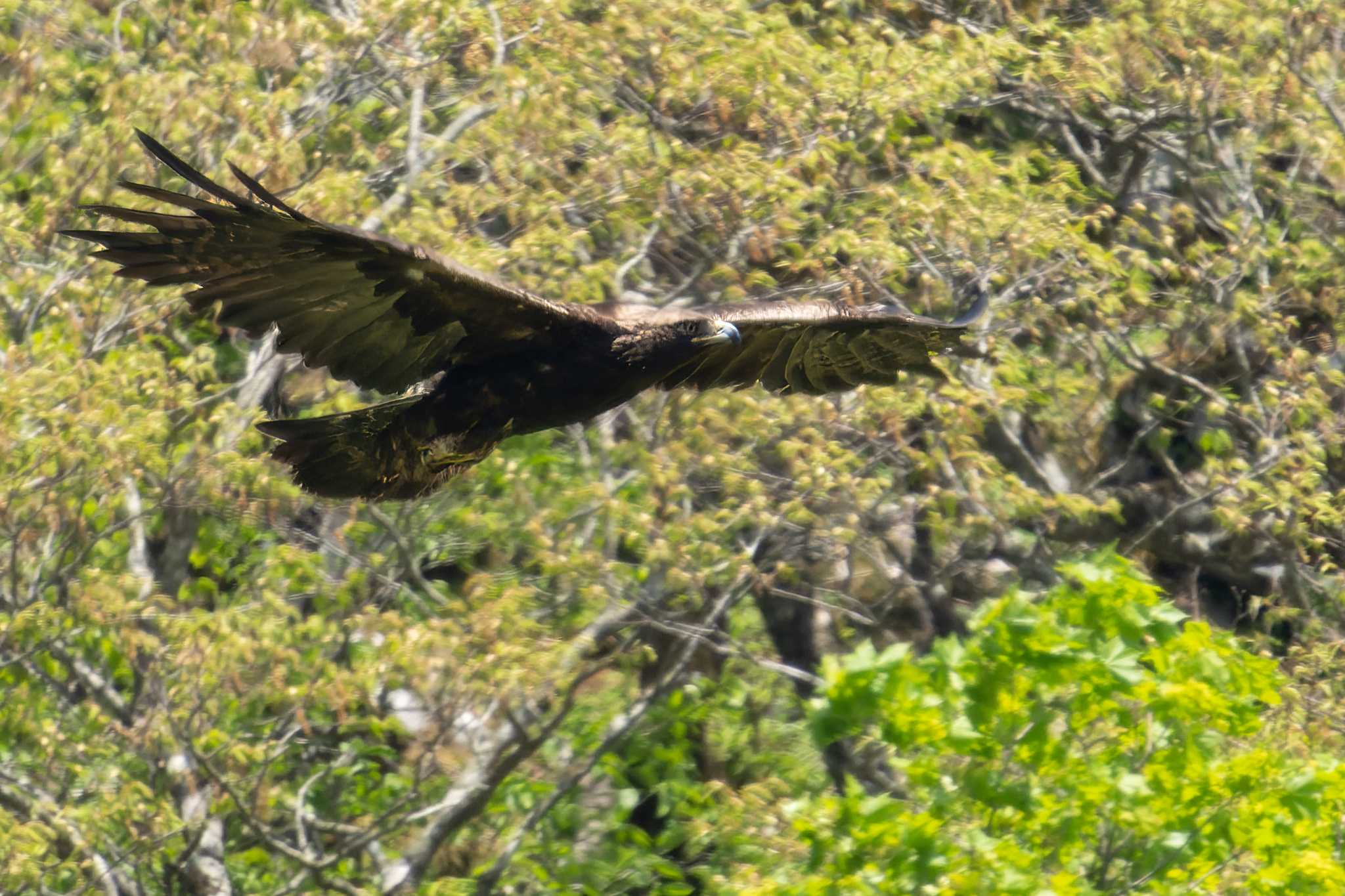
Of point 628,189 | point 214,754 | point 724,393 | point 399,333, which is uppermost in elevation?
point 399,333

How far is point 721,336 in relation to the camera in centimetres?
678

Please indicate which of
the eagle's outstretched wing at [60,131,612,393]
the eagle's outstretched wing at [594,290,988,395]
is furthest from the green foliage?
the eagle's outstretched wing at [60,131,612,393]

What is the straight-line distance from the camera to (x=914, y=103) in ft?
33.2

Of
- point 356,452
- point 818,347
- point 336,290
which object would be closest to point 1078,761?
point 818,347

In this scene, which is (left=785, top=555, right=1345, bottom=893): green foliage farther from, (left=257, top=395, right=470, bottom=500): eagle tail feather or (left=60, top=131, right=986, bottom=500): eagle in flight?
(left=257, top=395, right=470, bottom=500): eagle tail feather

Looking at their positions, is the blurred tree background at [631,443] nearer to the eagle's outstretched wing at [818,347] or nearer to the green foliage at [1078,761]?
the green foliage at [1078,761]

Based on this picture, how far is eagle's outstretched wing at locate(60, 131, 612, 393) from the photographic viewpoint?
5.72 meters

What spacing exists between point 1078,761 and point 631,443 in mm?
3471

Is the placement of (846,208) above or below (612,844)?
above

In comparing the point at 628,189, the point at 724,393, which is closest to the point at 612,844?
the point at 724,393

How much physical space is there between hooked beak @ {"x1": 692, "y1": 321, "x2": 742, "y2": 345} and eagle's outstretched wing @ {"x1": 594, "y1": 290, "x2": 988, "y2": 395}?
12cm

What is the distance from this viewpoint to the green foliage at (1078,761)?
6711 millimetres

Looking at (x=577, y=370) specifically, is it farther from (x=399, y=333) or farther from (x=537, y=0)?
(x=537, y=0)

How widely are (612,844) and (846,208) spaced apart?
12.5 feet
